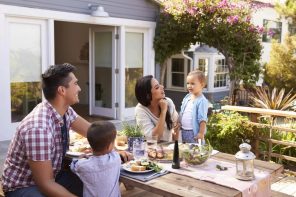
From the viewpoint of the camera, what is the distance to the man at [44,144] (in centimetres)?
213

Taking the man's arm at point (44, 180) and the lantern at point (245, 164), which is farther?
the lantern at point (245, 164)

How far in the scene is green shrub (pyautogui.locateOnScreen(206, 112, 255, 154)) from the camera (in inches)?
191

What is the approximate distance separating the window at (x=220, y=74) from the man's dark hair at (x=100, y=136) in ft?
36.0

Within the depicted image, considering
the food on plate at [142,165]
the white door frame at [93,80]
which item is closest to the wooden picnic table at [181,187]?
the food on plate at [142,165]

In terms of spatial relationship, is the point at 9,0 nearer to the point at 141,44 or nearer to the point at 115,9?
the point at 115,9

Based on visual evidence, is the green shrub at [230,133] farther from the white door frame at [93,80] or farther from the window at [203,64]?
the window at [203,64]

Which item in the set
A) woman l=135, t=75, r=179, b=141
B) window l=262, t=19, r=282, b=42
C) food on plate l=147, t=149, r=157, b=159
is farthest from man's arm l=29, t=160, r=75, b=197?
window l=262, t=19, r=282, b=42

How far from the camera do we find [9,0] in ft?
20.6

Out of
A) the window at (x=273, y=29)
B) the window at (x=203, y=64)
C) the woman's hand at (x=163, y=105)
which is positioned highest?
the window at (x=273, y=29)

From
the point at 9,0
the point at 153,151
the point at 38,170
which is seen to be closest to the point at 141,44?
the point at 9,0

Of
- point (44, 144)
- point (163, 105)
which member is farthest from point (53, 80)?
point (163, 105)

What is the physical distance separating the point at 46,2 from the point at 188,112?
166 inches

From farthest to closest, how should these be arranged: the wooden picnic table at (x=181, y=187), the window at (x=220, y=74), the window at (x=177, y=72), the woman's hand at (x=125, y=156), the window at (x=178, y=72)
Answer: the window at (x=220, y=74) < the window at (x=178, y=72) < the window at (x=177, y=72) < the woman's hand at (x=125, y=156) < the wooden picnic table at (x=181, y=187)

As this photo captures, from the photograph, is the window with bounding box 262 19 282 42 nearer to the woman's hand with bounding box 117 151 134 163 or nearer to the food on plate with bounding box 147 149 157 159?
the food on plate with bounding box 147 149 157 159
